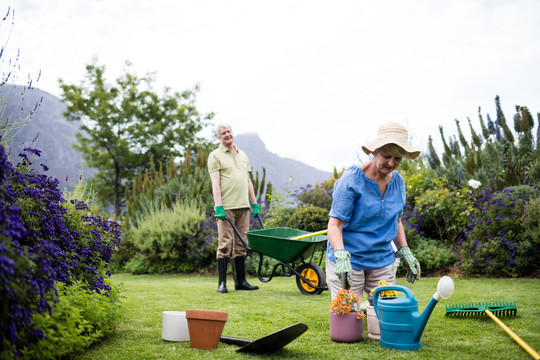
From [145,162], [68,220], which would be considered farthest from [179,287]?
[145,162]

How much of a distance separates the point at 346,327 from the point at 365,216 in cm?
65

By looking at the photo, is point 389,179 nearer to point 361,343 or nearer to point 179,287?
point 361,343

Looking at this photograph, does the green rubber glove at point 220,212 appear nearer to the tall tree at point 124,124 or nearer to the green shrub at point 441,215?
the green shrub at point 441,215

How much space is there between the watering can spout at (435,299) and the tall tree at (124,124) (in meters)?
18.6

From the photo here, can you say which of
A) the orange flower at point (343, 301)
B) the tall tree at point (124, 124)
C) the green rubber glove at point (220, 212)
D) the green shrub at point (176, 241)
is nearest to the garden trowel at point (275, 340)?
the orange flower at point (343, 301)

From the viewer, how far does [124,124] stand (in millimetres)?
20859

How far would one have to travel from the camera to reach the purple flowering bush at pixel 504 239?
5363 mm

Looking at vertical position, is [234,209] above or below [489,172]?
below

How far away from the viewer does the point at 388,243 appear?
2.89 m

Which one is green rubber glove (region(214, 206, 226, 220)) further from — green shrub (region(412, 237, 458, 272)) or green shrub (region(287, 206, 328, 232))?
green shrub (region(412, 237, 458, 272))

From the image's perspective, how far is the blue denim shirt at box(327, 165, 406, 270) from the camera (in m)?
2.73

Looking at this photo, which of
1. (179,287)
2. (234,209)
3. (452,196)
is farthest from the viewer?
(452,196)

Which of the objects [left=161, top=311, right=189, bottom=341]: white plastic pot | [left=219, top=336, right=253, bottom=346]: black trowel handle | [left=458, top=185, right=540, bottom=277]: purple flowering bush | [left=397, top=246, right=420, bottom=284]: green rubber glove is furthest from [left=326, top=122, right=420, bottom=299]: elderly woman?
[left=458, top=185, right=540, bottom=277]: purple flowering bush

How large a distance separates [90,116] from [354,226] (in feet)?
63.9
